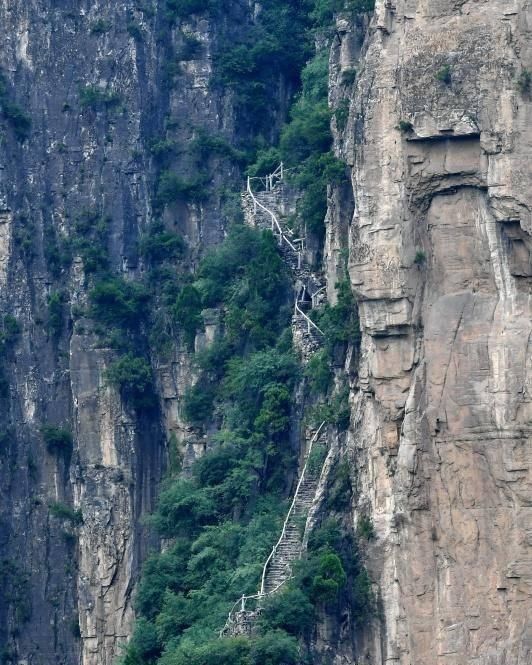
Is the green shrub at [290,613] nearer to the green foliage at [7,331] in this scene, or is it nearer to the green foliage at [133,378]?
the green foliage at [133,378]

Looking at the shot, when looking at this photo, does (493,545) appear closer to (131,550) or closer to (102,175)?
(131,550)

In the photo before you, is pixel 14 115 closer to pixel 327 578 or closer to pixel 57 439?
pixel 57 439

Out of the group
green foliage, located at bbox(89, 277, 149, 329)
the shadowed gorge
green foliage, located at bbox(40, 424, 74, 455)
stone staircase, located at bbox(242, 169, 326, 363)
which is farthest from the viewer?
green foliage, located at bbox(40, 424, 74, 455)

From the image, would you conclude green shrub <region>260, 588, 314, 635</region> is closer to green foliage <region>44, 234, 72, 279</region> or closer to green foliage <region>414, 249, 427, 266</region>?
green foliage <region>414, 249, 427, 266</region>

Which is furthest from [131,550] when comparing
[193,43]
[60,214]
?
[193,43]

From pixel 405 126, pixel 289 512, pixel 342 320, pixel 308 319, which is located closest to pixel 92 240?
pixel 308 319

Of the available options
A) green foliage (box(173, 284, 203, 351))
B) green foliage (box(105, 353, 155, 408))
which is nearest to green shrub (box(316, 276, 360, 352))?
green foliage (box(173, 284, 203, 351))
